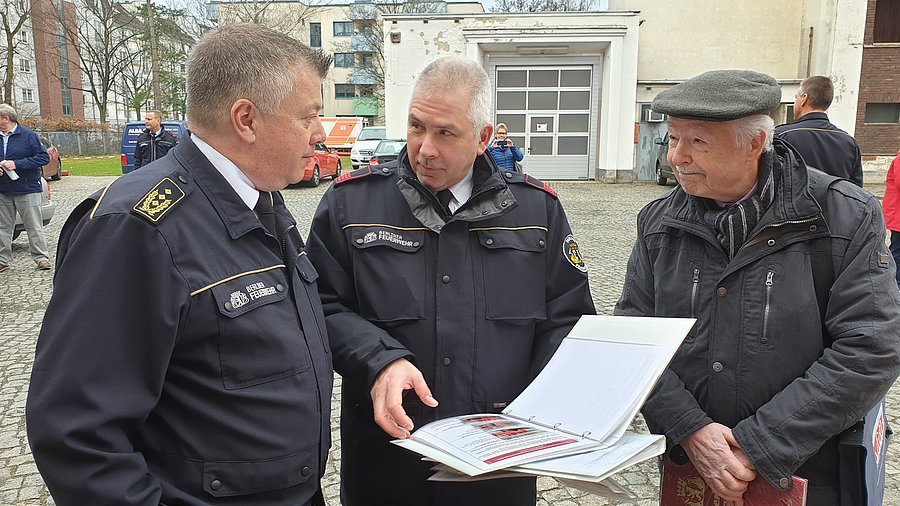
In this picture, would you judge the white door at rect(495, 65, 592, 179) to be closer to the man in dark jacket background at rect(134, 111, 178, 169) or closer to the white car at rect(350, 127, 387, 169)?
the white car at rect(350, 127, 387, 169)

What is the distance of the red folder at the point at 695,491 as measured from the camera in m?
1.79

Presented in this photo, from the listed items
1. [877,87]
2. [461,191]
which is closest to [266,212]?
[461,191]

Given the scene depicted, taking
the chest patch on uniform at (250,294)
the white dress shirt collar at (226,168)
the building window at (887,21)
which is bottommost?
the chest patch on uniform at (250,294)

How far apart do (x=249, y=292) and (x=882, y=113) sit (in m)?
24.0

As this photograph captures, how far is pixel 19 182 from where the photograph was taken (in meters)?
7.89

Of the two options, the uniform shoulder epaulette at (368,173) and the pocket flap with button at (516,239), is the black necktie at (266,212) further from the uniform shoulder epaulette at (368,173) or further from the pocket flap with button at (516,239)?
the pocket flap with button at (516,239)

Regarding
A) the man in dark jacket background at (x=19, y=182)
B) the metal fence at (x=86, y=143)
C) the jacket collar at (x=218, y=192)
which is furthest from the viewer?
the metal fence at (x=86, y=143)

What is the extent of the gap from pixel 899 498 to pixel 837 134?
2.82m

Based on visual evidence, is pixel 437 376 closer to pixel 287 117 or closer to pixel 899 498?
pixel 287 117

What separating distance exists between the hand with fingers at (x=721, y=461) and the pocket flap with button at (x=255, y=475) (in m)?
1.05

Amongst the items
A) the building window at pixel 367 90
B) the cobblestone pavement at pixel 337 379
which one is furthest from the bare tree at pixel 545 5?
the cobblestone pavement at pixel 337 379

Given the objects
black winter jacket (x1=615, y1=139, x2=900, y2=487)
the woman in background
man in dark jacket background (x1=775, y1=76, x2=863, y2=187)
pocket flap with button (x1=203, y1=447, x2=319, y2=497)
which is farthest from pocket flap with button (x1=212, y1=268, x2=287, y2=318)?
the woman in background

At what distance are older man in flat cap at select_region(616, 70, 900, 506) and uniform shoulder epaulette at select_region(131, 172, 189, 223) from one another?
4.30ft

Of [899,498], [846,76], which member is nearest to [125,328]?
[899,498]
